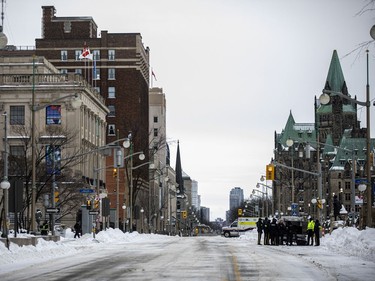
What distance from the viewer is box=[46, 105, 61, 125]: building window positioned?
8831 centimetres

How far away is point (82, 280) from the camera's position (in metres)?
20.5

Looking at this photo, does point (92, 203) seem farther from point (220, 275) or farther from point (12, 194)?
point (220, 275)

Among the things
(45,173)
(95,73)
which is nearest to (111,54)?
(95,73)

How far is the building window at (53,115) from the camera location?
8831 centimetres

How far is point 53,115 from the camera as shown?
88812 millimetres

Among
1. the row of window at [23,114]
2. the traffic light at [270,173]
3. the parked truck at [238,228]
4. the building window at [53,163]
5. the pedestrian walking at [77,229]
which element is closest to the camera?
the building window at [53,163]

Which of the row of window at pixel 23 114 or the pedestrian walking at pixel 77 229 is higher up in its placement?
the row of window at pixel 23 114

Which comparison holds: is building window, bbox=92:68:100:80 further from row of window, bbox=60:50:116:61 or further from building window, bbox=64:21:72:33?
building window, bbox=64:21:72:33

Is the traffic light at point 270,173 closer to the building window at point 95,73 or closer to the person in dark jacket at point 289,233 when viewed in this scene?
the person in dark jacket at point 289,233

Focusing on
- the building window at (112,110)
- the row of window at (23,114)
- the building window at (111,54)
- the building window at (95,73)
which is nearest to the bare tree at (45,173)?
the row of window at (23,114)

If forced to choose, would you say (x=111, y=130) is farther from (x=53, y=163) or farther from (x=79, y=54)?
(x=53, y=163)

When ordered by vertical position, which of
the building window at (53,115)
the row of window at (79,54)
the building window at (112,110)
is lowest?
the building window at (53,115)

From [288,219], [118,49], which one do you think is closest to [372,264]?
[288,219]

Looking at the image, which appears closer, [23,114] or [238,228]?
[23,114]
